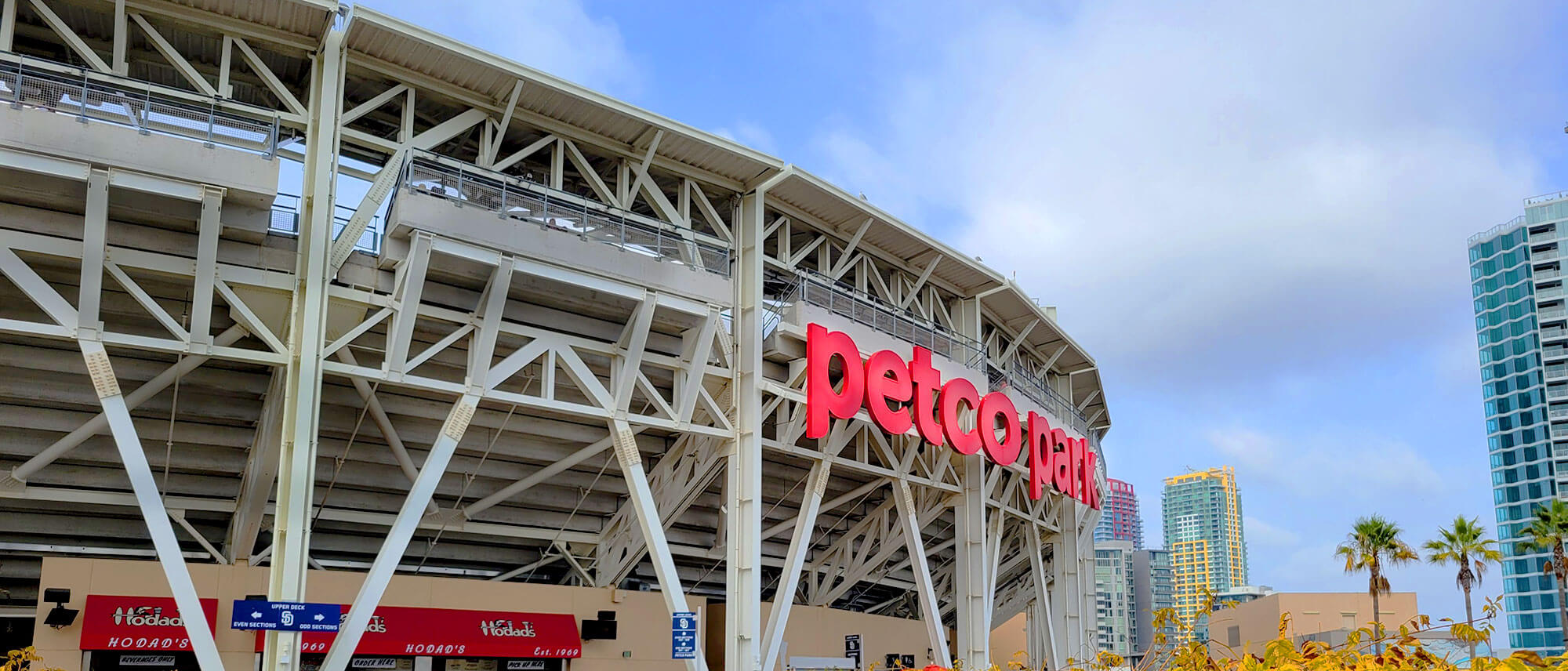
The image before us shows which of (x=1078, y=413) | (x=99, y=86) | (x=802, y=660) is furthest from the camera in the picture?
(x=1078, y=413)

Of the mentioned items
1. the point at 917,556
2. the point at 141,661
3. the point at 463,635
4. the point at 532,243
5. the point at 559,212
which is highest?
the point at 559,212

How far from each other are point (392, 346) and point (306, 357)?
4.73 feet

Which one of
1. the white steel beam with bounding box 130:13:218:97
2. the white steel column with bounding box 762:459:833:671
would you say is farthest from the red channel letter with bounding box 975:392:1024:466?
the white steel beam with bounding box 130:13:218:97

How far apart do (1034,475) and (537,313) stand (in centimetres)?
1728

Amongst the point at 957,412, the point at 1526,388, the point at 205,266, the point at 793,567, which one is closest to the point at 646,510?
the point at 793,567

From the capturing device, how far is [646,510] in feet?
75.5

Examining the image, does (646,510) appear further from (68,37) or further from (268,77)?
(68,37)

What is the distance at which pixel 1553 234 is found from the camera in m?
126

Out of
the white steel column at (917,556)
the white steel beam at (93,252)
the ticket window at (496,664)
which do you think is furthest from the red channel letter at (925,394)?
the white steel beam at (93,252)

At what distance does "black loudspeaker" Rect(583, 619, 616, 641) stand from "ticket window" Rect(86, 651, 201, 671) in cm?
763

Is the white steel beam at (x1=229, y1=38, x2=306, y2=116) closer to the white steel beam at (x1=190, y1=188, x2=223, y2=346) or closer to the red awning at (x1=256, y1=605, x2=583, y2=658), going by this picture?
the white steel beam at (x1=190, y1=188, x2=223, y2=346)

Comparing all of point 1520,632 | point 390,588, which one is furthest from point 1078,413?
point 1520,632

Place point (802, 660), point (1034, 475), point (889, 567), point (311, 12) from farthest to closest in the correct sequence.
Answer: point (889, 567)
point (1034, 475)
point (802, 660)
point (311, 12)

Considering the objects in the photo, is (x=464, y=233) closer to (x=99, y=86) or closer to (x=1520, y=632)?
(x=99, y=86)
